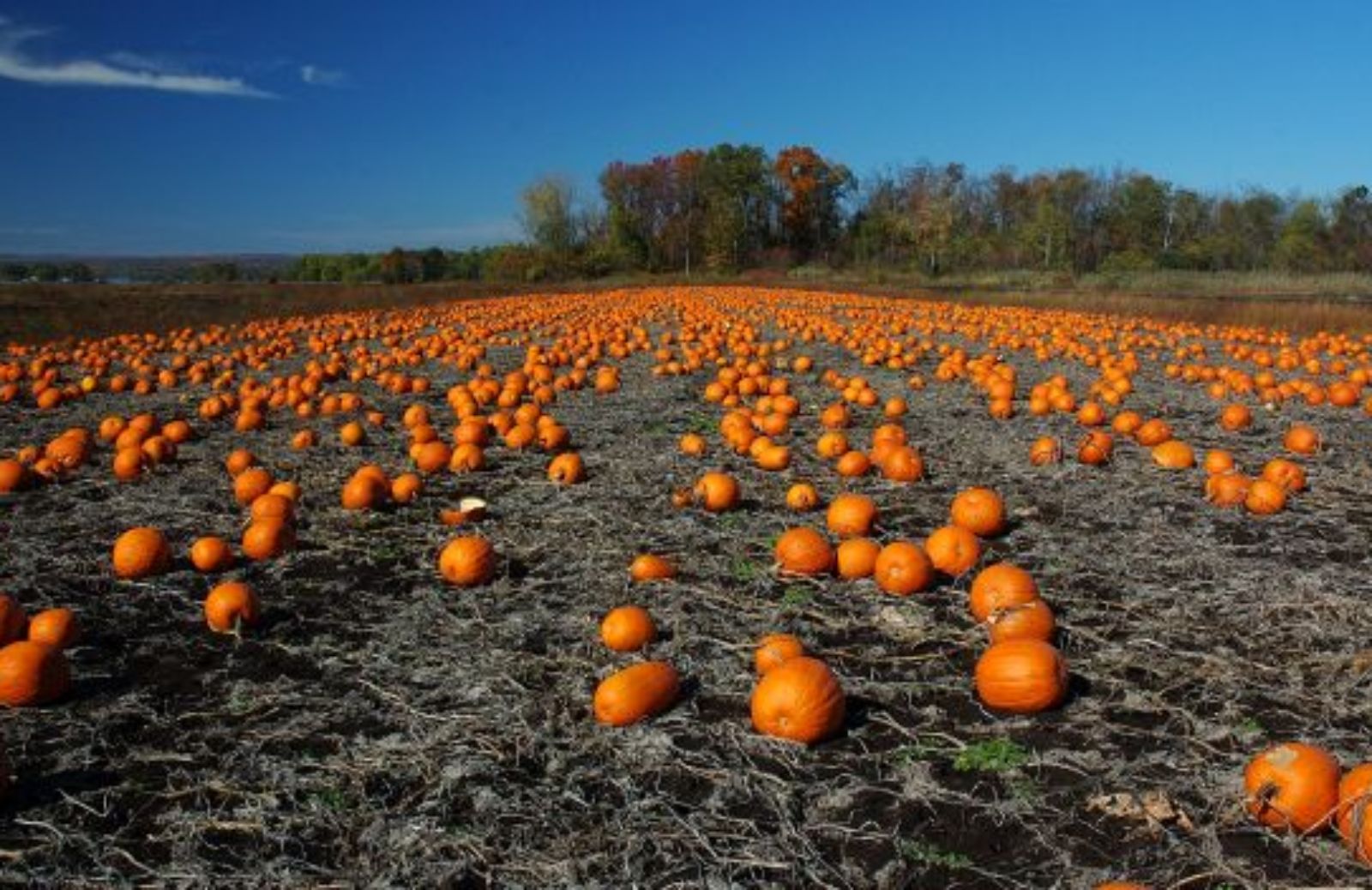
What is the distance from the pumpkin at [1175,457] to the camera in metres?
7.79

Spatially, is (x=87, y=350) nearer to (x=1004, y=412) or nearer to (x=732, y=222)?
(x=1004, y=412)

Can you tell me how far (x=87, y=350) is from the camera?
671 inches

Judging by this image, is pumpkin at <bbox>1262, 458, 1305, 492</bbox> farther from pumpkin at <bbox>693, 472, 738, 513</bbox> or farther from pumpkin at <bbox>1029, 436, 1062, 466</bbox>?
pumpkin at <bbox>693, 472, 738, 513</bbox>

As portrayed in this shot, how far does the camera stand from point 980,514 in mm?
5906

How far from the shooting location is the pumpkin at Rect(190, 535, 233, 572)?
549 cm

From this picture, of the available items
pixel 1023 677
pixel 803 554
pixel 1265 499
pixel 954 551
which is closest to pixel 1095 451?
pixel 1265 499

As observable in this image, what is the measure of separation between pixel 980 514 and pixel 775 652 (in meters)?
2.45

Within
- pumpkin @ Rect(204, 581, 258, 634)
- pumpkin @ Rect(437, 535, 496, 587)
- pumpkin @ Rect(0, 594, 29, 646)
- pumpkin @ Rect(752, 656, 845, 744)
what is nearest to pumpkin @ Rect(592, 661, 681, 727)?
pumpkin @ Rect(752, 656, 845, 744)

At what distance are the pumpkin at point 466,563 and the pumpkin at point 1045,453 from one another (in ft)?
16.4

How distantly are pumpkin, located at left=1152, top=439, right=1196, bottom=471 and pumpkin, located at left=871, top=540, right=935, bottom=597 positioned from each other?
3.92m

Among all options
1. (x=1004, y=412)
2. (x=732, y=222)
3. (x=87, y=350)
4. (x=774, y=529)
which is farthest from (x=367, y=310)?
(x=732, y=222)

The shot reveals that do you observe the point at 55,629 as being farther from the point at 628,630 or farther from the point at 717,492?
the point at 717,492

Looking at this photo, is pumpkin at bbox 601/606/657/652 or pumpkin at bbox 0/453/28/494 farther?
pumpkin at bbox 0/453/28/494

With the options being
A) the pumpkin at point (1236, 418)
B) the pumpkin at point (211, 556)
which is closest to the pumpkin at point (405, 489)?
the pumpkin at point (211, 556)
